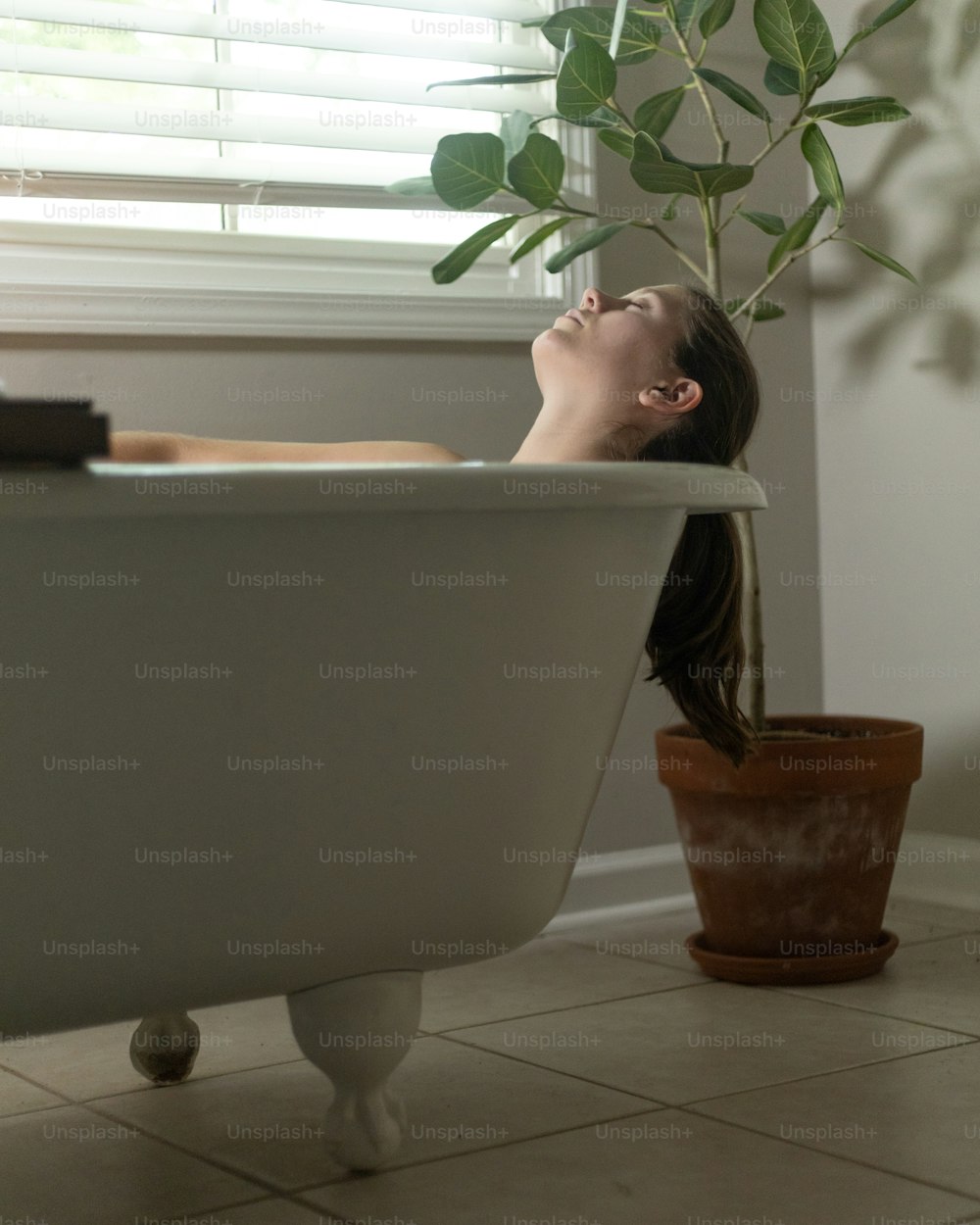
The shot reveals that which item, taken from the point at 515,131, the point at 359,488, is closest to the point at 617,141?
the point at 515,131

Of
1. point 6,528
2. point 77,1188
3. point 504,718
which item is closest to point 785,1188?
point 504,718

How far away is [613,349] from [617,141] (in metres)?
0.47

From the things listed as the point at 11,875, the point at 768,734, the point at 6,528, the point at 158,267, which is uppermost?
the point at 158,267

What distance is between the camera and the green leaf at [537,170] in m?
1.99

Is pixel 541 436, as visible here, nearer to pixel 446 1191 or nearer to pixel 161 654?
pixel 161 654

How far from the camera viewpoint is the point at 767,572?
2.52m

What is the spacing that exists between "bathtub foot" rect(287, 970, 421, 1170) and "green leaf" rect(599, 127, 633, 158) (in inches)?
47.9

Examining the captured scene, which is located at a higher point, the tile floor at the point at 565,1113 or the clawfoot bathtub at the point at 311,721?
the clawfoot bathtub at the point at 311,721

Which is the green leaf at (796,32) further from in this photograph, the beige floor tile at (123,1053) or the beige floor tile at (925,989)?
the beige floor tile at (123,1053)

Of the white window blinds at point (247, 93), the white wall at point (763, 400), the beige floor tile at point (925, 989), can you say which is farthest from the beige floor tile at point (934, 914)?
the white window blinds at point (247, 93)

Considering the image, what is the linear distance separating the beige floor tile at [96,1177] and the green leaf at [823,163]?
147cm

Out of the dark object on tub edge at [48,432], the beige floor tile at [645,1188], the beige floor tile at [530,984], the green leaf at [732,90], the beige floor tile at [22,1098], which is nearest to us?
the dark object on tub edge at [48,432]

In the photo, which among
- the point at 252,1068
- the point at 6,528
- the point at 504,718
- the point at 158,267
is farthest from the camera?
the point at 158,267

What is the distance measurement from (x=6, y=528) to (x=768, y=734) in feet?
4.24
